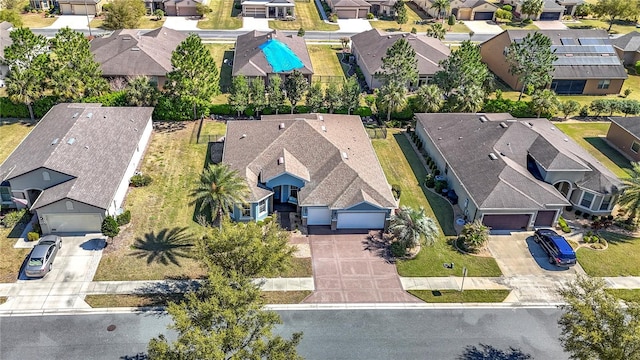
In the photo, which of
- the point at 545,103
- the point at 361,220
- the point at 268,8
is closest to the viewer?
the point at 361,220

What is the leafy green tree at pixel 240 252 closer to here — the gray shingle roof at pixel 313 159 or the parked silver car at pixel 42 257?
the gray shingle roof at pixel 313 159

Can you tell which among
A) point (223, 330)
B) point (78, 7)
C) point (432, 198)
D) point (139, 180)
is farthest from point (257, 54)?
point (223, 330)

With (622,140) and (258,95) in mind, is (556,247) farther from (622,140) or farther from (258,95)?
(258,95)

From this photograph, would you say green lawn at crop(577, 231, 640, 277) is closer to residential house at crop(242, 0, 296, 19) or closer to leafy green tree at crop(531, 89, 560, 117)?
leafy green tree at crop(531, 89, 560, 117)

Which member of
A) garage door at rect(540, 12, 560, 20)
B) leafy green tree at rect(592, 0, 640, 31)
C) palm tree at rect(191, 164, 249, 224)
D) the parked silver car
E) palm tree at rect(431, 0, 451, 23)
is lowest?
the parked silver car

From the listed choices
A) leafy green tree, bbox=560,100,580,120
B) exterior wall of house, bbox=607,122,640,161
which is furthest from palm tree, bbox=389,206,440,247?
leafy green tree, bbox=560,100,580,120

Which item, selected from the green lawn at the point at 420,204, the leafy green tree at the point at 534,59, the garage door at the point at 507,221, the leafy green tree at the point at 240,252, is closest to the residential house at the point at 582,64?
the leafy green tree at the point at 534,59

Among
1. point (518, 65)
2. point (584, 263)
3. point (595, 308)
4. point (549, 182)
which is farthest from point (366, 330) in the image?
point (518, 65)
